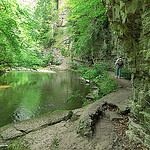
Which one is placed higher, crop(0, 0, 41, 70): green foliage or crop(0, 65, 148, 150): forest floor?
crop(0, 0, 41, 70): green foliage

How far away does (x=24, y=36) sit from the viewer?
6.55 metres

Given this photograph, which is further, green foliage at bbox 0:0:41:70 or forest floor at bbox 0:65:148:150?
green foliage at bbox 0:0:41:70

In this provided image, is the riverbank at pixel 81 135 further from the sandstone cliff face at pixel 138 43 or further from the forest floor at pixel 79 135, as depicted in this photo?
the sandstone cliff face at pixel 138 43

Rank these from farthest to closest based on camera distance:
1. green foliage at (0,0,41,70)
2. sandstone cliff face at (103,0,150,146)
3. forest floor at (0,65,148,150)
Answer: green foliage at (0,0,41,70)
forest floor at (0,65,148,150)
sandstone cliff face at (103,0,150,146)

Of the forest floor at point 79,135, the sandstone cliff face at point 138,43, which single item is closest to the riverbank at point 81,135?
the forest floor at point 79,135

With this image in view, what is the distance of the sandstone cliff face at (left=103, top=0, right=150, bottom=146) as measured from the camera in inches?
77.9

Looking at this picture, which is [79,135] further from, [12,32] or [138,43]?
[12,32]

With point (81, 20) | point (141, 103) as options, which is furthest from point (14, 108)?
point (81, 20)

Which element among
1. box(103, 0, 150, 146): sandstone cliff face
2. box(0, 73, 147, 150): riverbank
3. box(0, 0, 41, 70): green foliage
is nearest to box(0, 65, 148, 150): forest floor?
box(0, 73, 147, 150): riverbank

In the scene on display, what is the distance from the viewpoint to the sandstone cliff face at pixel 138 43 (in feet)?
6.49

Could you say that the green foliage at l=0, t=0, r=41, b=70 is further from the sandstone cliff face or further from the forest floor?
→ the sandstone cliff face

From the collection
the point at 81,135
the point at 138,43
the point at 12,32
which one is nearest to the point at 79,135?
the point at 81,135

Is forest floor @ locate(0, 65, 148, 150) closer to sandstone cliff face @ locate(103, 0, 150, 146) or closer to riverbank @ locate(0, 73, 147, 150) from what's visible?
riverbank @ locate(0, 73, 147, 150)

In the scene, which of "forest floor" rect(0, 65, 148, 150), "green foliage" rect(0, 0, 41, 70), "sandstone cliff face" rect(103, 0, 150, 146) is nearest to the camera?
"sandstone cliff face" rect(103, 0, 150, 146)
